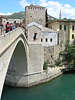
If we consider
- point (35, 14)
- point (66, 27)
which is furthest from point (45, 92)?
point (35, 14)

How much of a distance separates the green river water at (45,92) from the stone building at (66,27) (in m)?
14.3

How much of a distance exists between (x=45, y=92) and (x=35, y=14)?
843 inches

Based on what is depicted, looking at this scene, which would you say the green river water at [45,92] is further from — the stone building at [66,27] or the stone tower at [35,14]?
the stone tower at [35,14]

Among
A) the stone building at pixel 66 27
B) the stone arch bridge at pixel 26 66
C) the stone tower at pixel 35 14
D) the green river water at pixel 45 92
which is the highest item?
the stone tower at pixel 35 14

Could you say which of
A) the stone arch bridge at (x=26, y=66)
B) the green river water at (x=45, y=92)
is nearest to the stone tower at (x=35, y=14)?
the stone arch bridge at (x=26, y=66)

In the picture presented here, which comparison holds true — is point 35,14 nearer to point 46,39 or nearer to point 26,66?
point 46,39

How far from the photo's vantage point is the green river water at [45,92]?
63.5 ft

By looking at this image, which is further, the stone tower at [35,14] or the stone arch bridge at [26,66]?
the stone tower at [35,14]

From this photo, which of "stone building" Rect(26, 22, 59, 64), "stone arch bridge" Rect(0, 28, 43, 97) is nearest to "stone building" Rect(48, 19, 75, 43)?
"stone building" Rect(26, 22, 59, 64)

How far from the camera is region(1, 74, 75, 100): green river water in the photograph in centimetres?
1934

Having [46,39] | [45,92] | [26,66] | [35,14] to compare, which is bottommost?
[45,92]

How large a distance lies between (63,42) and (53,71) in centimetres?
948

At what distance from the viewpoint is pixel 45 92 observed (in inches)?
821

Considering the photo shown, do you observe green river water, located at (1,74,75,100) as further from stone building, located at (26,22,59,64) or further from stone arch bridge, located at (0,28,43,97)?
stone building, located at (26,22,59,64)
